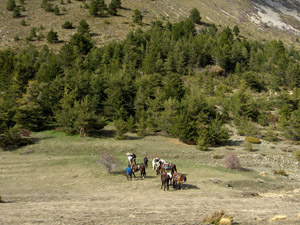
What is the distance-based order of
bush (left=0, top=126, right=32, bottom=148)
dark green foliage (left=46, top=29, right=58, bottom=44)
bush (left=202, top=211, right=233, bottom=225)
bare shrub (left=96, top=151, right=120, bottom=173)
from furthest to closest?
dark green foliage (left=46, top=29, right=58, bottom=44), bush (left=0, top=126, right=32, bottom=148), bare shrub (left=96, top=151, right=120, bottom=173), bush (left=202, top=211, right=233, bottom=225)

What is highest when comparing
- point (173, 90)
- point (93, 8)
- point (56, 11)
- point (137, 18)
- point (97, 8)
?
point (137, 18)

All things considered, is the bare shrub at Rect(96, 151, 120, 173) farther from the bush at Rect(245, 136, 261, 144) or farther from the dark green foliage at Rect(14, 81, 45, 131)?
the bush at Rect(245, 136, 261, 144)

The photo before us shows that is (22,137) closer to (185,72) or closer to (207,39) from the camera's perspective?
(185,72)

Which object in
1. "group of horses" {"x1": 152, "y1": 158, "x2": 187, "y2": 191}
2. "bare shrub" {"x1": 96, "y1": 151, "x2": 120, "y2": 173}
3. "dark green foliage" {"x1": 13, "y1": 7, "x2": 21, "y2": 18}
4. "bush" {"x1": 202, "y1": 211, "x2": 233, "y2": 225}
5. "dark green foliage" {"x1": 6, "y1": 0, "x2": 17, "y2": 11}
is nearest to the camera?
"bush" {"x1": 202, "y1": 211, "x2": 233, "y2": 225}

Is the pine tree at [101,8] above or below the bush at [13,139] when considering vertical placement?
above

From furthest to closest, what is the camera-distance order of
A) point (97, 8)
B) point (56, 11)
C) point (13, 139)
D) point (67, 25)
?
1. point (97, 8)
2. point (56, 11)
3. point (67, 25)
4. point (13, 139)

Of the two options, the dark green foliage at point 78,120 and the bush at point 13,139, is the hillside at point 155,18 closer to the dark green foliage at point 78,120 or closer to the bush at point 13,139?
the dark green foliage at point 78,120

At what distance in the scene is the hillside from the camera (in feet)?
285

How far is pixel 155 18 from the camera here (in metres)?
103

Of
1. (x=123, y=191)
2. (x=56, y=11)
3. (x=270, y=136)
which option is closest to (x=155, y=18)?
(x=56, y=11)

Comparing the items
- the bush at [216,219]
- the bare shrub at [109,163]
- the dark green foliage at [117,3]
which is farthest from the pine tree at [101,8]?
the bush at [216,219]

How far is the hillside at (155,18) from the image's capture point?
86750mm

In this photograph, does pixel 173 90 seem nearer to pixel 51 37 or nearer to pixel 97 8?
pixel 51 37

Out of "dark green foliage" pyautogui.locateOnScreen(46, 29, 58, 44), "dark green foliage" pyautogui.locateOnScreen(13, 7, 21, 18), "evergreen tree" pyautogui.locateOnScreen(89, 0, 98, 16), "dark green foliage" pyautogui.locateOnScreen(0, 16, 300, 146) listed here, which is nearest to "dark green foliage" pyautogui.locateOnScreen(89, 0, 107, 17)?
"evergreen tree" pyautogui.locateOnScreen(89, 0, 98, 16)
